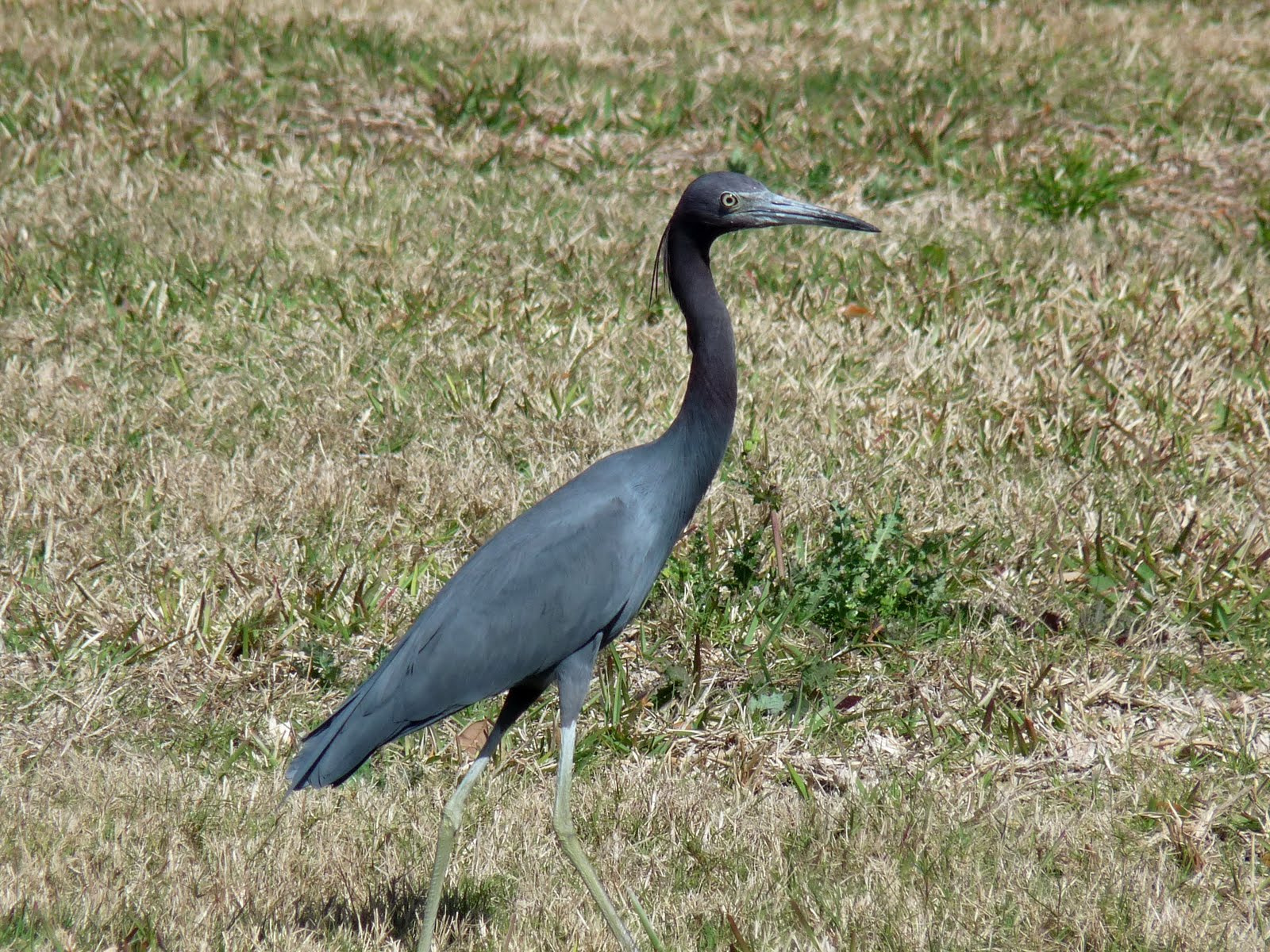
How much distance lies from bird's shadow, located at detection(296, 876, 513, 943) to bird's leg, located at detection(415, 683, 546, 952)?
6cm

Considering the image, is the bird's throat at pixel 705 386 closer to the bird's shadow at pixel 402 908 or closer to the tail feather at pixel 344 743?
the tail feather at pixel 344 743

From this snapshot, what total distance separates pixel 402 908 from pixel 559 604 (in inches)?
31.4

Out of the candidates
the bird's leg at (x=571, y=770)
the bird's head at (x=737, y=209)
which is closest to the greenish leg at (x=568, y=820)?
the bird's leg at (x=571, y=770)

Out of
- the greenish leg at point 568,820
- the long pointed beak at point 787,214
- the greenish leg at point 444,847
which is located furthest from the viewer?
the long pointed beak at point 787,214

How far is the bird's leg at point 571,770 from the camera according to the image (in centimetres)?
320

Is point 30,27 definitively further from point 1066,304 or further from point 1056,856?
point 1056,856

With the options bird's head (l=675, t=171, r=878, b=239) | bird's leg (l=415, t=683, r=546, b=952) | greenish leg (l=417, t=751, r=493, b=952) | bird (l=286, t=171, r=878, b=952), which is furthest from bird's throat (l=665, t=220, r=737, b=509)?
greenish leg (l=417, t=751, r=493, b=952)

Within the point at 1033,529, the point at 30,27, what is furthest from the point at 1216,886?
the point at 30,27

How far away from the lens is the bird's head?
3543 millimetres

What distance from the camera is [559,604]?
3.28 meters

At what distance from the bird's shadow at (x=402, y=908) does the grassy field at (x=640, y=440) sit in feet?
0.05

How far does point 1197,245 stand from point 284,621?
15.8ft

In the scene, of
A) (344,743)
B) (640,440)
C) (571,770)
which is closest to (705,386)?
(571,770)

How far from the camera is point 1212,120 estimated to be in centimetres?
816
